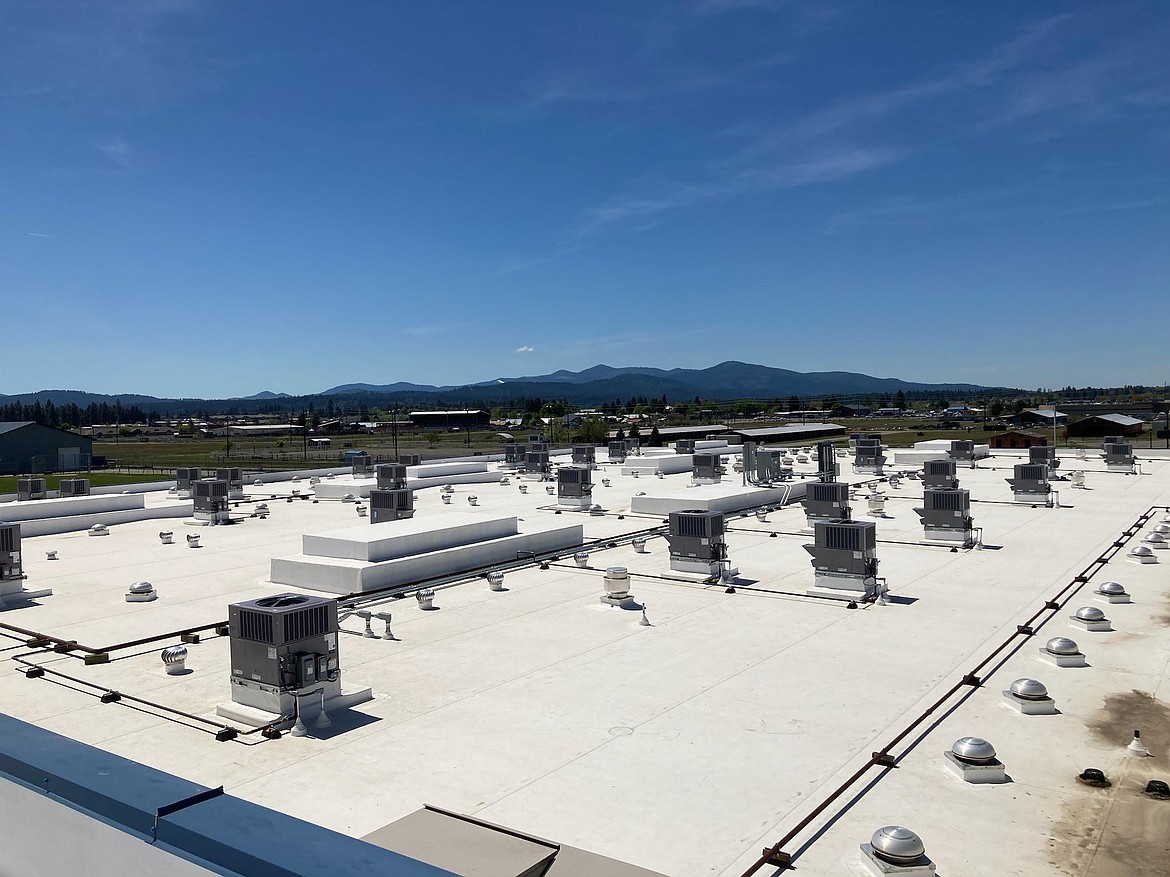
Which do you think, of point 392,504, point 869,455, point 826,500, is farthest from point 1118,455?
point 392,504

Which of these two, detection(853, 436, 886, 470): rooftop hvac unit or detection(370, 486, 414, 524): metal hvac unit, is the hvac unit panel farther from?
detection(853, 436, 886, 470): rooftop hvac unit

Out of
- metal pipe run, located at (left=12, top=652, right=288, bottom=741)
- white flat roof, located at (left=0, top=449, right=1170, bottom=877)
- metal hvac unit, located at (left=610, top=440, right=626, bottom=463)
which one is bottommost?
white flat roof, located at (left=0, top=449, right=1170, bottom=877)

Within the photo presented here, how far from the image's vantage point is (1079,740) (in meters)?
14.0

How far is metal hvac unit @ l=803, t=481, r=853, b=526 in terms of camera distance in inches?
1410

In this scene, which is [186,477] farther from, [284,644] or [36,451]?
[284,644]

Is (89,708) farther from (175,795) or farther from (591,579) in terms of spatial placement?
(591,579)

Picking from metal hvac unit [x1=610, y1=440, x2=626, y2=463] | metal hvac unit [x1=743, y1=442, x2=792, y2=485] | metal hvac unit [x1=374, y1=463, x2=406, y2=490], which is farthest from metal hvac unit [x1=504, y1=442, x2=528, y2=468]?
metal hvac unit [x1=743, y1=442, x2=792, y2=485]

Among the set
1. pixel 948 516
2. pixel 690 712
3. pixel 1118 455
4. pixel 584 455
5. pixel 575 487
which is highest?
pixel 584 455

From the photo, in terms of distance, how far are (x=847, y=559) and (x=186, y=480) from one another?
143ft

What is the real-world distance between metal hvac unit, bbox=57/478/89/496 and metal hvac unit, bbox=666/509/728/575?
39.6 meters

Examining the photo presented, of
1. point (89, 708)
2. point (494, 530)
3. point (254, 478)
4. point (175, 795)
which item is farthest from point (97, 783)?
point (254, 478)

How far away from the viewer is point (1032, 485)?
46.6 metres

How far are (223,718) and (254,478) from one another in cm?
5502

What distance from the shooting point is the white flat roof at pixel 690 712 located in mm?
11258
